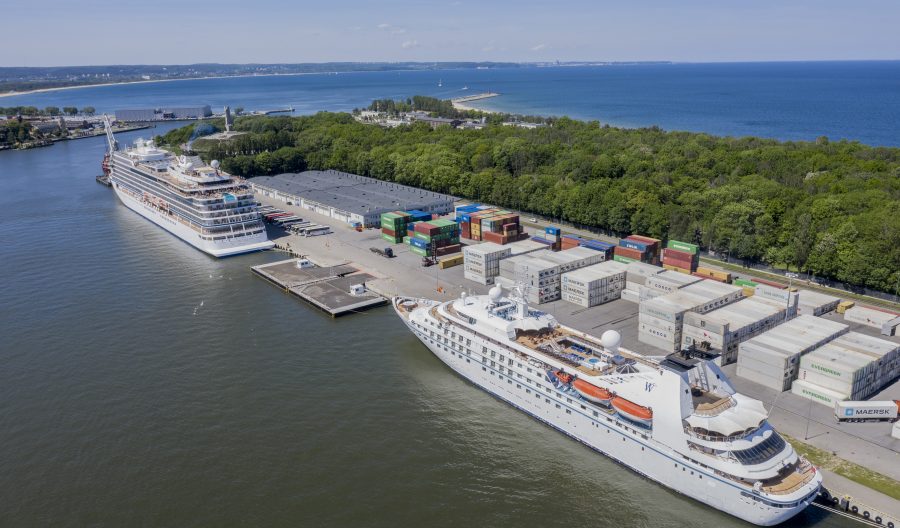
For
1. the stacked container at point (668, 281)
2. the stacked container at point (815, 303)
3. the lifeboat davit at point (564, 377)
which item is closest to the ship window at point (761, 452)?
the lifeboat davit at point (564, 377)

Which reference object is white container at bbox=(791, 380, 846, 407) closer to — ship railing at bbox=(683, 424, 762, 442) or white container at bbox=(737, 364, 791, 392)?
white container at bbox=(737, 364, 791, 392)

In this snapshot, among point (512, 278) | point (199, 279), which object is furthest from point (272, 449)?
point (199, 279)

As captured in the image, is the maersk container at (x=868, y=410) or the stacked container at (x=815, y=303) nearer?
the maersk container at (x=868, y=410)

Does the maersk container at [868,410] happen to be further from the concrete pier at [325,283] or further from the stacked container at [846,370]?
the concrete pier at [325,283]

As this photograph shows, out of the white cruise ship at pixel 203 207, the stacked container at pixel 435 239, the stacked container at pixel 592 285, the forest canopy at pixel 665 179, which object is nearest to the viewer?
the stacked container at pixel 592 285

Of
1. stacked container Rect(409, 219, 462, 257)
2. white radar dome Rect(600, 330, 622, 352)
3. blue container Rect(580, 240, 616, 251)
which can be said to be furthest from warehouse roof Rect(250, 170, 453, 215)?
white radar dome Rect(600, 330, 622, 352)

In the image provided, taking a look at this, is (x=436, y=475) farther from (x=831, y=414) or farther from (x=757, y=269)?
(x=757, y=269)
